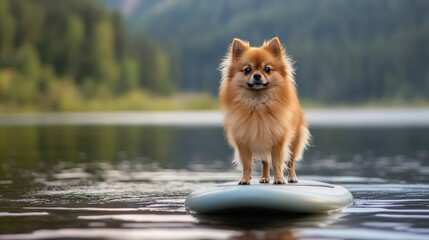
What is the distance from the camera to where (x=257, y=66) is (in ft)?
49.4

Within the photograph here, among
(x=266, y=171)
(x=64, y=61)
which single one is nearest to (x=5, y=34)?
(x=64, y=61)

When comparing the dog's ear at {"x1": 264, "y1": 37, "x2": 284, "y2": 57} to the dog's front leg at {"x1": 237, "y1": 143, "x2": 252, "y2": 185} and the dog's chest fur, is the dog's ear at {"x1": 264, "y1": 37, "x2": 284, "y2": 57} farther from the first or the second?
the dog's front leg at {"x1": 237, "y1": 143, "x2": 252, "y2": 185}

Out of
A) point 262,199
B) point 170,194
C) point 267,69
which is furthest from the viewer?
point 170,194

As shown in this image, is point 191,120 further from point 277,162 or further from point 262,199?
point 262,199

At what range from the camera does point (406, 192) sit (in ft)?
65.2

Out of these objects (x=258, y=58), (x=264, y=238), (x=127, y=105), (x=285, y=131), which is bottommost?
(x=264, y=238)

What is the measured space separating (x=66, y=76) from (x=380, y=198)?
158 m

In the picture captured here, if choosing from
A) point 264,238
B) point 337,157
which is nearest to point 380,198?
point 264,238

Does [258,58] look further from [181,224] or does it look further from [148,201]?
[148,201]

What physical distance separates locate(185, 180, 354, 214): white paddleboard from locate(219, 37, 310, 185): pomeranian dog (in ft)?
1.81

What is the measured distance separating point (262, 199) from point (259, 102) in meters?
1.87

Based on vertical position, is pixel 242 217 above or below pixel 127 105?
below

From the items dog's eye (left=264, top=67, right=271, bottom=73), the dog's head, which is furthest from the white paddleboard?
dog's eye (left=264, top=67, right=271, bottom=73)

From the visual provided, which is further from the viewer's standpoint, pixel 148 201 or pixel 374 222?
pixel 148 201
